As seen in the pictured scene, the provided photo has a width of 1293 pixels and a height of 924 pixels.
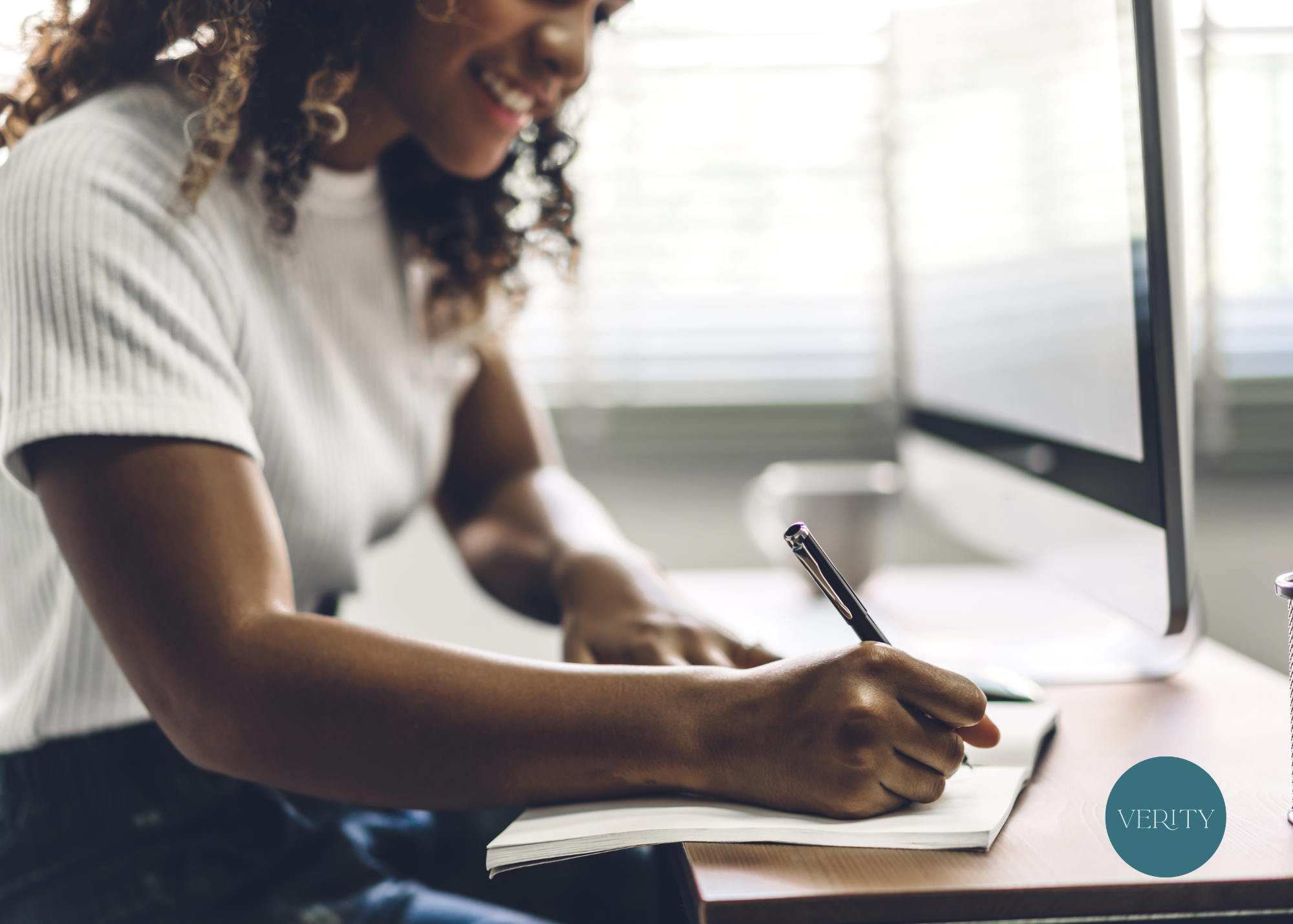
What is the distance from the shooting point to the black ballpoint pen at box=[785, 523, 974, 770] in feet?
1.63

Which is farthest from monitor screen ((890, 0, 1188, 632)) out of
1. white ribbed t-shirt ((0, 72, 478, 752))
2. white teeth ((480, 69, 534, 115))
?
white ribbed t-shirt ((0, 72, 478, 752))

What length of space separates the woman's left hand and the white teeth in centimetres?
36

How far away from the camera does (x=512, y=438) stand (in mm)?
1075

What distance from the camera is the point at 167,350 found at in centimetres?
56

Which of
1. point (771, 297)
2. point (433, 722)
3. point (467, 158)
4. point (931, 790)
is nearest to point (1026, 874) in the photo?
point (931, 790)

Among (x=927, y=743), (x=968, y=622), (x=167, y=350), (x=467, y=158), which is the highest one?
(x=467, y=158)

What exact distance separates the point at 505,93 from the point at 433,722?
0.50 metres

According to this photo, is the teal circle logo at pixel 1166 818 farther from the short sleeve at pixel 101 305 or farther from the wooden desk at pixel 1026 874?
the short sleeve at pixel 101 305

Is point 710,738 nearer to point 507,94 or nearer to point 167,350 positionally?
point 167,350

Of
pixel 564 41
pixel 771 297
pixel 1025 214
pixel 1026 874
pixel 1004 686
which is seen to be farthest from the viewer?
pixel 771 297

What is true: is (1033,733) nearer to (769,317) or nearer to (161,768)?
(161,768)

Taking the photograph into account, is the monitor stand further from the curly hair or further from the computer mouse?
the curly hair

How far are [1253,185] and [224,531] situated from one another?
5.10 ft

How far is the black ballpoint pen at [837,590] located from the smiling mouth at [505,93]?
456 mm
